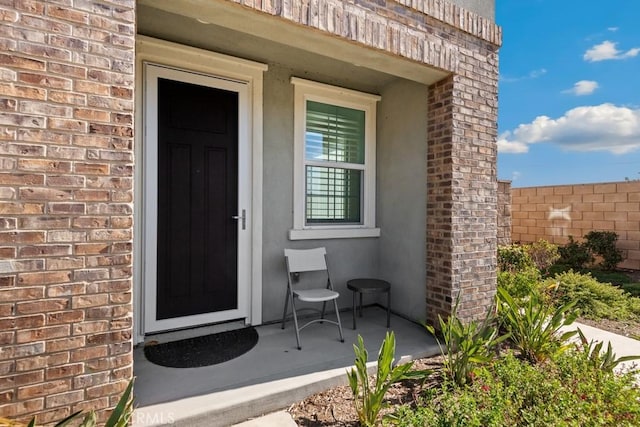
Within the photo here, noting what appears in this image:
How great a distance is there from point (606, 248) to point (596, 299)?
9.18ft

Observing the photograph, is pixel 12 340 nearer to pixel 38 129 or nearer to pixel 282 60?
pixel 38 129

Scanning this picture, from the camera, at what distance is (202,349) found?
2.84 meters

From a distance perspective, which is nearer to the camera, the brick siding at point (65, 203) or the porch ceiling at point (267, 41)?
the brick siding at point (65, 203)

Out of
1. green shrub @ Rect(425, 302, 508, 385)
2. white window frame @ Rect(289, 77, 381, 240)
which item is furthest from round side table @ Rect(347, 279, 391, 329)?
green shrub @ Rect(425, 302, 508, 385)

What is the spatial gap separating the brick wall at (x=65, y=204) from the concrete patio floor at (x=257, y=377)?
1.35 feet

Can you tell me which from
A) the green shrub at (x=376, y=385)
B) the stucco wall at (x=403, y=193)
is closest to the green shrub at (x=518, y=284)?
the stucco wall at (x=403, y=193)

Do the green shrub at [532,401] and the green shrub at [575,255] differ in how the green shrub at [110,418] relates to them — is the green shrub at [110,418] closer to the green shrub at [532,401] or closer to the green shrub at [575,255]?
the green shrub at [532,401]

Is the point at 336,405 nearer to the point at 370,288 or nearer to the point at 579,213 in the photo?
the point at 370,288

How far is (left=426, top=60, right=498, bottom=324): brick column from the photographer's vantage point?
124 inches

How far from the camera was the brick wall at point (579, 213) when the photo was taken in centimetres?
658

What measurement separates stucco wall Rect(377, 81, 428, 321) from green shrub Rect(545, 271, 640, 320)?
7.26 ft

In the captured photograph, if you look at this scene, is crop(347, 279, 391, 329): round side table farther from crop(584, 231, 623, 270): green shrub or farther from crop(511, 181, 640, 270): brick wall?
crop(511, 181, 640, 270): brick wall

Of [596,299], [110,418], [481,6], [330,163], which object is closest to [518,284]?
[596,299]

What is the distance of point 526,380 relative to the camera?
2236 mm
